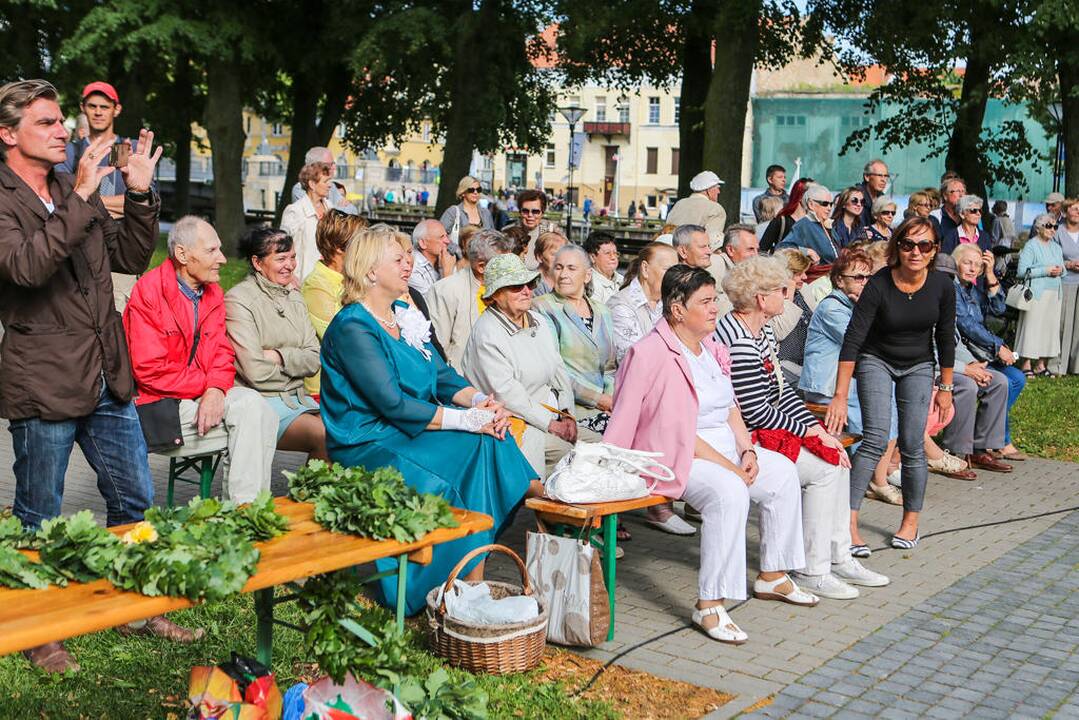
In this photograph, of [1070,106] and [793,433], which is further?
[1070,106]

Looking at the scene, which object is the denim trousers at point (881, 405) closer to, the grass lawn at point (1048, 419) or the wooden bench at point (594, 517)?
the wooden bench at point (594, 517)

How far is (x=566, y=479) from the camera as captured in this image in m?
5.66

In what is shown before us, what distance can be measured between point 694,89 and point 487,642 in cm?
2048

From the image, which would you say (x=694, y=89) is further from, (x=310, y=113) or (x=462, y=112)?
(x=310, y=113)

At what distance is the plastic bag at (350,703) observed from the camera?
3.95 m

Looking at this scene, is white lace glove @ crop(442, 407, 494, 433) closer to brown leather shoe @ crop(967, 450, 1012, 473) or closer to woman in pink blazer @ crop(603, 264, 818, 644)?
woman in pink blazer @ crop(603, 264, 818, 644)

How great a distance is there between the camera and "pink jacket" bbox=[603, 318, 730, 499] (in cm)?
597

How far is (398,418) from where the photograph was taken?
18.8ft

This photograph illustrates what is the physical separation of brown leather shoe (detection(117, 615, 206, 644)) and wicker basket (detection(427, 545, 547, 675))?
986 mm

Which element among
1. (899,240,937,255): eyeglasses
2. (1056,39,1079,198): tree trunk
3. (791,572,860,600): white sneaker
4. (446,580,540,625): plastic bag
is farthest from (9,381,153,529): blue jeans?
(1056,39,1079,198): tree trunk

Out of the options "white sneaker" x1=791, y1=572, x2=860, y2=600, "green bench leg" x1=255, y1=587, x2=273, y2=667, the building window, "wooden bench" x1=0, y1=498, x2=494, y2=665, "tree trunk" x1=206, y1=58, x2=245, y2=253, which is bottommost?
"white sneaker" x1=791, y1=572, x2=860, y2=600

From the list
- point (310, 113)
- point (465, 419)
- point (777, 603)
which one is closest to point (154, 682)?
point (465, 419)

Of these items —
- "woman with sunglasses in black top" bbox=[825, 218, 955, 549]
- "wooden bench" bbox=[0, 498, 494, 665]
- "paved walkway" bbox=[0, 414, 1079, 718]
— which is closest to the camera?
"wooden bench" bbox=[0, 498, 494, 665]

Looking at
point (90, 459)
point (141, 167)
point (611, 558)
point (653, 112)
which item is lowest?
point (611, 558)
